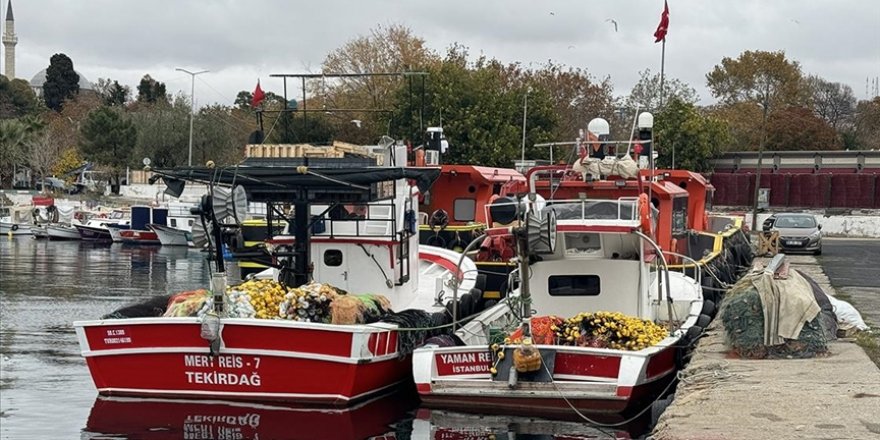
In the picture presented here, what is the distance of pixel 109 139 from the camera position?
8025cm

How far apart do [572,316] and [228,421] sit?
219 inches

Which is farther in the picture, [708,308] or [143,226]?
[143,226]

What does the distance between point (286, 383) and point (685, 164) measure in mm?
46577

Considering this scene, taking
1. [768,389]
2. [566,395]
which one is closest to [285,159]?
[566,395]

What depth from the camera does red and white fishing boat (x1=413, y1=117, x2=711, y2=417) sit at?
15.6 meters

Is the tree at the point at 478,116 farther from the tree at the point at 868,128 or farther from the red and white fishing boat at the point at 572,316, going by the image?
the tree at the point at 868,128

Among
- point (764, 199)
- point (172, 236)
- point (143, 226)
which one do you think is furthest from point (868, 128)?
point (143, 226)

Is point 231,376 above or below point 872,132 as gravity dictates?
below

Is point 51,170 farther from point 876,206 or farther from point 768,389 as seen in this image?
point 768,389

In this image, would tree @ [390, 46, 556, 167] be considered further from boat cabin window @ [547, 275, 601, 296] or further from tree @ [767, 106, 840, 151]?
boat cabin window @ [547, 275, 601, 296]

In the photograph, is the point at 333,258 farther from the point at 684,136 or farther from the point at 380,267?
the point at 684,136

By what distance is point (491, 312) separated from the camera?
757 inches

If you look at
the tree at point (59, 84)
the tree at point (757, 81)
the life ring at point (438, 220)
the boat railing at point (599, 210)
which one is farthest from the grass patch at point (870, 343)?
the tree at point (59, 84)

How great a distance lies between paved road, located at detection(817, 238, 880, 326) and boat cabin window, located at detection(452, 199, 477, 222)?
8535 millimetres
